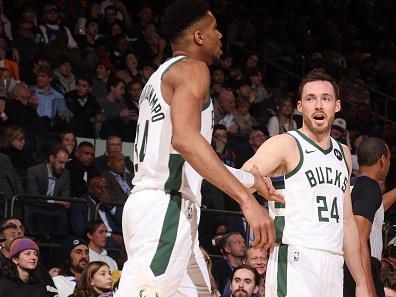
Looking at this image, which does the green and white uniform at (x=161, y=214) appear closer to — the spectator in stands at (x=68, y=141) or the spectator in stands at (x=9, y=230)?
the spectator in stands at (x=9, y=230)

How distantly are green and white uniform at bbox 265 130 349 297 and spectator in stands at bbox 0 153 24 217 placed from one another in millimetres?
5552

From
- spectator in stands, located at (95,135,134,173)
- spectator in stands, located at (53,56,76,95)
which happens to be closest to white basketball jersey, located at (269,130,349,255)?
spectator in stands, located at (95,135,134,173)

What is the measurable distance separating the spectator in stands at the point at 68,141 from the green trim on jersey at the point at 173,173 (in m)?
7.04

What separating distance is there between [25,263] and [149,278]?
14.9 ft

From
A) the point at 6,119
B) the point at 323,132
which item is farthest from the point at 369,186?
the point at 6,119

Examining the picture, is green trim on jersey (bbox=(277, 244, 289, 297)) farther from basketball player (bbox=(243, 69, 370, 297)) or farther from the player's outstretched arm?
the player's outstretched arm

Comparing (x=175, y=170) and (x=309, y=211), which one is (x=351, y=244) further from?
(x=175, y=170)

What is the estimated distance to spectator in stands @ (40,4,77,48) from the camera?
49.4ft

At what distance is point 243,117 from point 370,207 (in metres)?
8.03

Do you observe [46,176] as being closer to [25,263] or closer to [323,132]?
[25,263]

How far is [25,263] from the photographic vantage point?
9.08 m

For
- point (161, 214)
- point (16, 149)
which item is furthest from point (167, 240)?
point (16, 149)

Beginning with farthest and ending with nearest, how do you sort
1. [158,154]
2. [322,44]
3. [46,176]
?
[322,44], [46,176], [158,154]

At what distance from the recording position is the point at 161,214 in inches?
191
